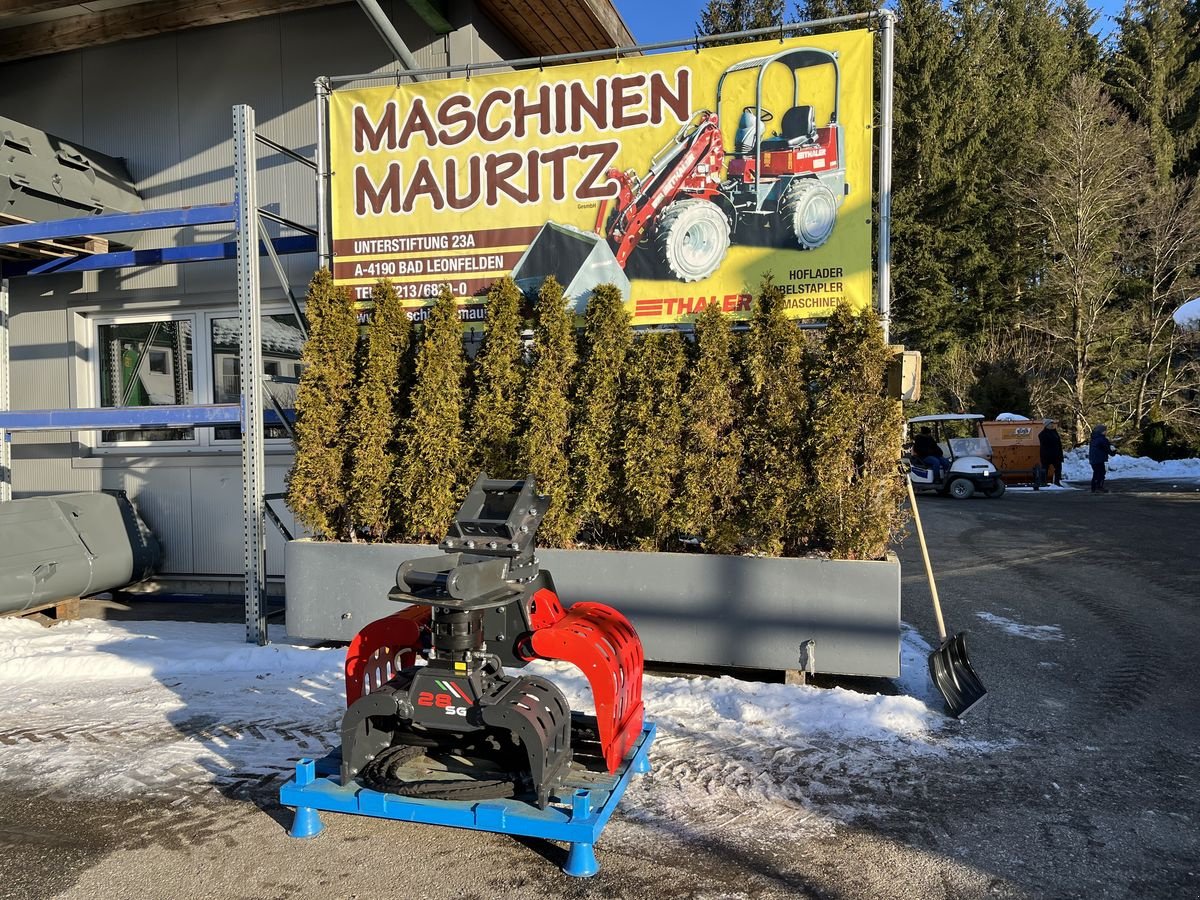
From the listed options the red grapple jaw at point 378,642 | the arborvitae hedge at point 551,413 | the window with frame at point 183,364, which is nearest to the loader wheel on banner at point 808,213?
the arborvitae hedge at point 551,413

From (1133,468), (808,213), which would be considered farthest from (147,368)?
(1133,468)

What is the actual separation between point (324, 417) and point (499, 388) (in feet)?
4.69

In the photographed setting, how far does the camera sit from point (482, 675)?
134 inches

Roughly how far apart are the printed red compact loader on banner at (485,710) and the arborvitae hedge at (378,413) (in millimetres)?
2732

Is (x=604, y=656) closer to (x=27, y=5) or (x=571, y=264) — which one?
(x=571, y=264)

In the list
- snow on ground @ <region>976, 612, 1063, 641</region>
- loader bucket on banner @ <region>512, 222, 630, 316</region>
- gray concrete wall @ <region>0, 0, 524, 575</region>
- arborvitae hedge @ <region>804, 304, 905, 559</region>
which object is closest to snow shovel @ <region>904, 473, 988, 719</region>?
arborvitae hedge @ <region>804, 304, 905, 559</region>

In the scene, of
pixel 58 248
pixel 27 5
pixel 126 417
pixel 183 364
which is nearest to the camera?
pixel 126 417

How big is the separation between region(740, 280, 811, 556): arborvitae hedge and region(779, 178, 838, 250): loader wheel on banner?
577 millimetres

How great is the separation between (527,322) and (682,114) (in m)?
1.99

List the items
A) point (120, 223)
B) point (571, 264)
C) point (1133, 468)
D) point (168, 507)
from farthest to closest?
point (1133, 468)
point (168, 507)
point (120, 223)
point (571, 264)

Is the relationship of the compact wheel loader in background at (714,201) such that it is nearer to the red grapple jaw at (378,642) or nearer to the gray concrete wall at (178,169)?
the gray concrete wall at (178,169)

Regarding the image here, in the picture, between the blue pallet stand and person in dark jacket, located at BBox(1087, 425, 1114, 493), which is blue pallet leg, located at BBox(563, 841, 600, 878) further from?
person in dark jacket, located at BBox(1087, 425, 1114, 493)

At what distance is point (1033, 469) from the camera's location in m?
21.3

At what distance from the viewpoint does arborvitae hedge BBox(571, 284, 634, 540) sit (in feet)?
20.0
